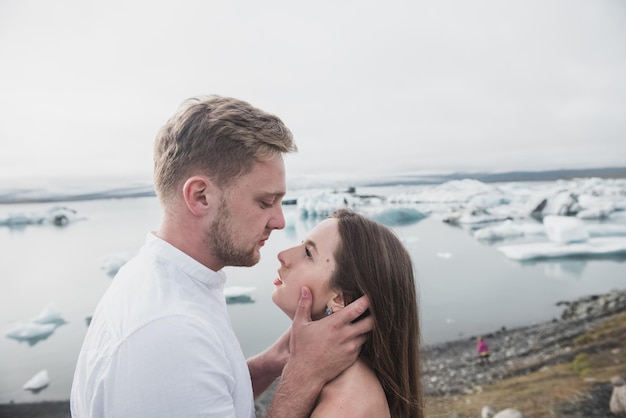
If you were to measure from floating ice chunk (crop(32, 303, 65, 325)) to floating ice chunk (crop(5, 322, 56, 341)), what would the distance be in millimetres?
59

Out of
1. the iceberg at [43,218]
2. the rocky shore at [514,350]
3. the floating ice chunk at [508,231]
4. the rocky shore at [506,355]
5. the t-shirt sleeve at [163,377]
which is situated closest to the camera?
the t-shirt sleeve at [163,377]

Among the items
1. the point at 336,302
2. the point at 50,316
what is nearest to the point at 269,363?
the point at 336,302

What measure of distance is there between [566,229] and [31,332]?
7.43 m

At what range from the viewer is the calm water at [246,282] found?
15.8 ft

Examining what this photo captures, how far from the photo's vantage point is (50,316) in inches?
197

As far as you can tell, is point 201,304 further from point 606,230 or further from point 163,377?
point 606,230

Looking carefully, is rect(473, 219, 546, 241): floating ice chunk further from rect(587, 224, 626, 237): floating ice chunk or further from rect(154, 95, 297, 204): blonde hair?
rect(154, 95, 297, 204): blonde hair

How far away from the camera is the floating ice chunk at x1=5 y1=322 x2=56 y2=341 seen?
4.89 m

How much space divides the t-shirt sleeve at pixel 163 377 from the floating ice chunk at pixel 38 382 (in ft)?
14.9

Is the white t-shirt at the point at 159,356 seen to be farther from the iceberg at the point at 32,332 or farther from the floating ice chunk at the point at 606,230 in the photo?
the floating ice chunk at the point at 606,230

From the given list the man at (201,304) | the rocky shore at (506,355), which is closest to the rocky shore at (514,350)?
the rocky shore at (506,355)

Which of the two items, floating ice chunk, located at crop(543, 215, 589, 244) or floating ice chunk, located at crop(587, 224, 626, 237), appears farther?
floating ice chunk, located at crop(587, 224, 626, 237)

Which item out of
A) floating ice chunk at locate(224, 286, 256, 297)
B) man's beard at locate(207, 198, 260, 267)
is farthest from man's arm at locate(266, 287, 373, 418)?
floating ice chunk at locate(224, 286, 256, 297)

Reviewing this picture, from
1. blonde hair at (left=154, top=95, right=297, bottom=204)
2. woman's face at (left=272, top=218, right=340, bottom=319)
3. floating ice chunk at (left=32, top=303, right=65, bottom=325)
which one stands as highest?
blonde hair at (left=154, top=95, right=297, bottom=204)
